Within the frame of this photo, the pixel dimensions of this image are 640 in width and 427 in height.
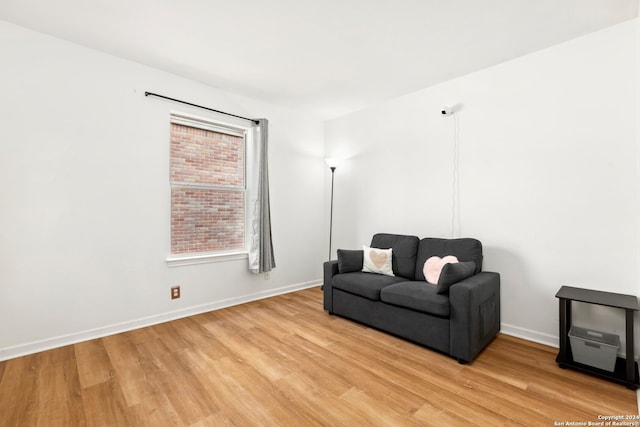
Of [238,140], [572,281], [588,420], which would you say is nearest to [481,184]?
[572,281]

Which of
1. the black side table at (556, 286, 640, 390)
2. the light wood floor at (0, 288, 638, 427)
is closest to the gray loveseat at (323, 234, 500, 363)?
the light wood floor at (0, 288, 638, 427)

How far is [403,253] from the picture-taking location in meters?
3.31

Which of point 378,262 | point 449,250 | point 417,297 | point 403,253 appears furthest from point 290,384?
point 449,250

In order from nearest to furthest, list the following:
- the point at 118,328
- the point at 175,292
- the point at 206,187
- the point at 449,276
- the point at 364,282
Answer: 1. the point at 449,276
2. the point at 118,328
3. the point at 364,282
4. the point at 175,292
5. the point at 206,187

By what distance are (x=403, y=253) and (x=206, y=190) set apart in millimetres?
2412

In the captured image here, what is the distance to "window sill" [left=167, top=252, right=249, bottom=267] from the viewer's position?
3222mm

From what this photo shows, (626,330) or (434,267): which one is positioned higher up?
(434,267)

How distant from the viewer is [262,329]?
2.95 metres

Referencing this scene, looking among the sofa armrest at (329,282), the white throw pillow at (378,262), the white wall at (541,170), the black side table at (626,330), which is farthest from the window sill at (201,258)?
the black side table at (626,330)

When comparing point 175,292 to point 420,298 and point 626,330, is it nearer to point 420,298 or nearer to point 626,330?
point 420,298

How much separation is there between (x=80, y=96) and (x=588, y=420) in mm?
4387

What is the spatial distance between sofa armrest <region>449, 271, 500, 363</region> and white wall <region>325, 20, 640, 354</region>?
0.56m

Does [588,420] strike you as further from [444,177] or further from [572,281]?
[444,177]

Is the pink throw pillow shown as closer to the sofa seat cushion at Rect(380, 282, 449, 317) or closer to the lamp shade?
the sofa seat cushion at Rect(380, 282, 449, 317)
